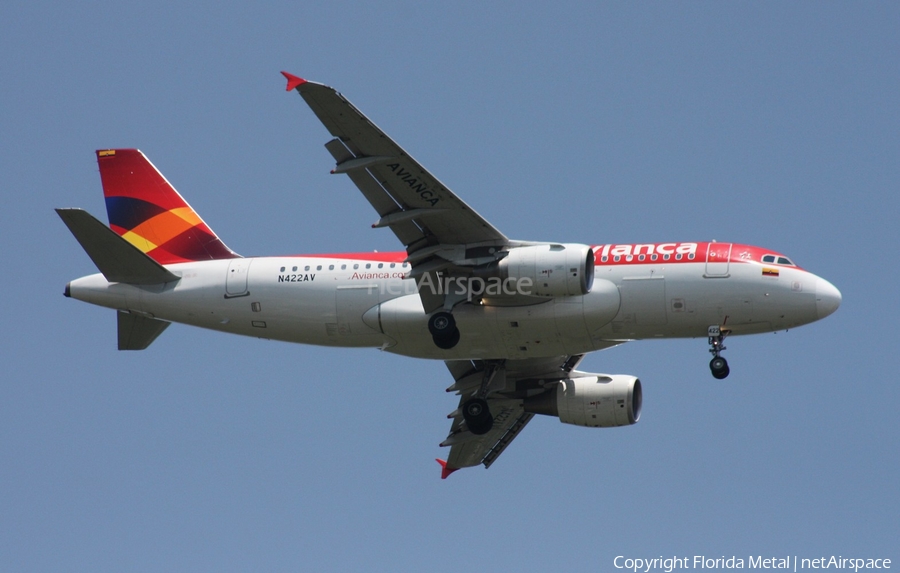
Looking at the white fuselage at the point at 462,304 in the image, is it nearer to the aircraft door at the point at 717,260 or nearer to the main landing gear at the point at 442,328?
the aircraft door at the point at 717,260

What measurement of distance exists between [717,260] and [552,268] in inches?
211

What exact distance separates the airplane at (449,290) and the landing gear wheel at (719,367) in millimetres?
43

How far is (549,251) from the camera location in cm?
3725

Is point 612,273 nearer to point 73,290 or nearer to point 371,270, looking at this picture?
point 371,270

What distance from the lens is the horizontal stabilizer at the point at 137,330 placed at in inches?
1668

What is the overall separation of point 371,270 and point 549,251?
6246 mm

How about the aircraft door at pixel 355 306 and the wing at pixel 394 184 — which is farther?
the aircraft door at pixel 355 306

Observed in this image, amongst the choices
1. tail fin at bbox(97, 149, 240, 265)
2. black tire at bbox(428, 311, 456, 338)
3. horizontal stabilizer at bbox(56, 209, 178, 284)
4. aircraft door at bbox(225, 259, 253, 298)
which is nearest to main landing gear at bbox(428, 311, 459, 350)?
black tire at bbox(428, 311, 456, 338)

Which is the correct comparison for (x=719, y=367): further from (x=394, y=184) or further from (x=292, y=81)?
(x=292, y=81)

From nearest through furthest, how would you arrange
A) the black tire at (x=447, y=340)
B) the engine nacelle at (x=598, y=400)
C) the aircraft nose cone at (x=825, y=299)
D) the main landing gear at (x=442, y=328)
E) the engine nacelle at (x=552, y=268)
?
the engine nacelle at (x=552, y=268)
the aircraft nose cone at (x=825, y=299)
the main landing gear at (x=442, y=328)
the black tire at (x=447, y=340)
the engine nacelle at (x=598, y=400)

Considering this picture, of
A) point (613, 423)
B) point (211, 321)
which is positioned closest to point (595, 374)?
point (613, 423)

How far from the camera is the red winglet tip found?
32.6 metres

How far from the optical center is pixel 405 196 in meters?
36.7

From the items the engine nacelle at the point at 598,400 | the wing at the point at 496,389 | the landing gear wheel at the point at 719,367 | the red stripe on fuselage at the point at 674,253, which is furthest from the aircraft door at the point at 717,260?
the wing at the point at 496,389
